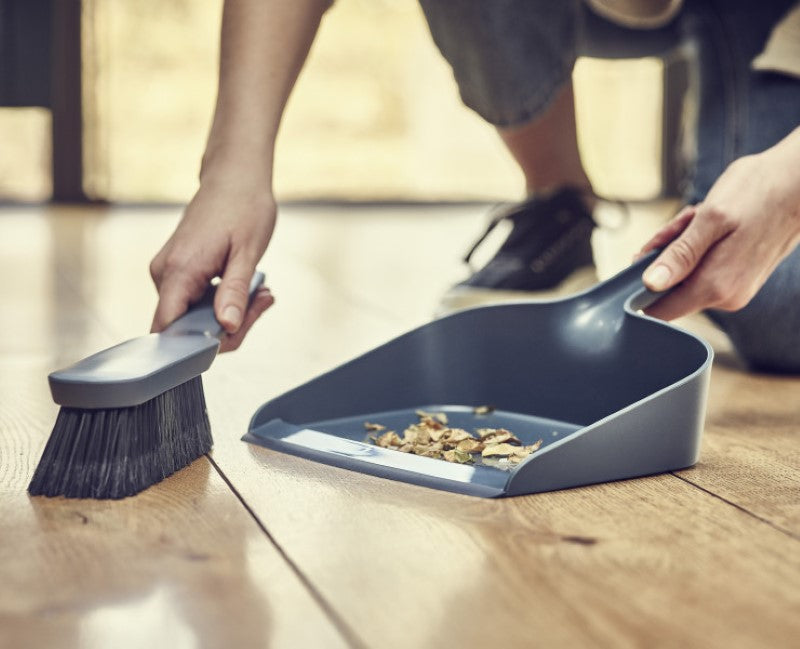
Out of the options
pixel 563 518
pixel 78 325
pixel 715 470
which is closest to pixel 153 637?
pixel 563 518

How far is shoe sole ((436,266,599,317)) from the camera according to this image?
1154 millimetres

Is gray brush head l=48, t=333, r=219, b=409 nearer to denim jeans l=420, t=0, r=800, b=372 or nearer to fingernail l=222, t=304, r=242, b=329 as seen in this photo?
fingernail l=222, t=304, r=242, b=329

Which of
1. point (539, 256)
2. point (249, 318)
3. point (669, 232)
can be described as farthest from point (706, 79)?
point (249, 318)

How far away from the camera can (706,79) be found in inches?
44.7

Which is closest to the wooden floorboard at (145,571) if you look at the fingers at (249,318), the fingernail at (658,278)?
the fingers at (249,318)

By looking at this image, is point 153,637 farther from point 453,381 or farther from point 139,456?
point 453,381

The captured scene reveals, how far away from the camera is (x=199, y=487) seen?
1.99 feet

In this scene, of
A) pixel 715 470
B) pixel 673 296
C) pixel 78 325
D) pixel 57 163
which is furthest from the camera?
pixel 57 163

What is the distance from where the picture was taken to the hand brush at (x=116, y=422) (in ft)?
1.84

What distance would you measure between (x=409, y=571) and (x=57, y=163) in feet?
8.64

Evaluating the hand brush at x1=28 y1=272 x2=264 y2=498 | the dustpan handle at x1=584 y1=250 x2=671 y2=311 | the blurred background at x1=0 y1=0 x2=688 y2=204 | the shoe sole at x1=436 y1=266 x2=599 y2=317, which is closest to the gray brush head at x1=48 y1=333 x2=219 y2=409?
the hand brush at x1=28 y1=272 x2=264 y2=498

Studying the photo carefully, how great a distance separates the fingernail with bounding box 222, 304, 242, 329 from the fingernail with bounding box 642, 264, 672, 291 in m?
0.28

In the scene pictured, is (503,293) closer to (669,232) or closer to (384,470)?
(669,232)

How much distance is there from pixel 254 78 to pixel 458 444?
1.16 feet
